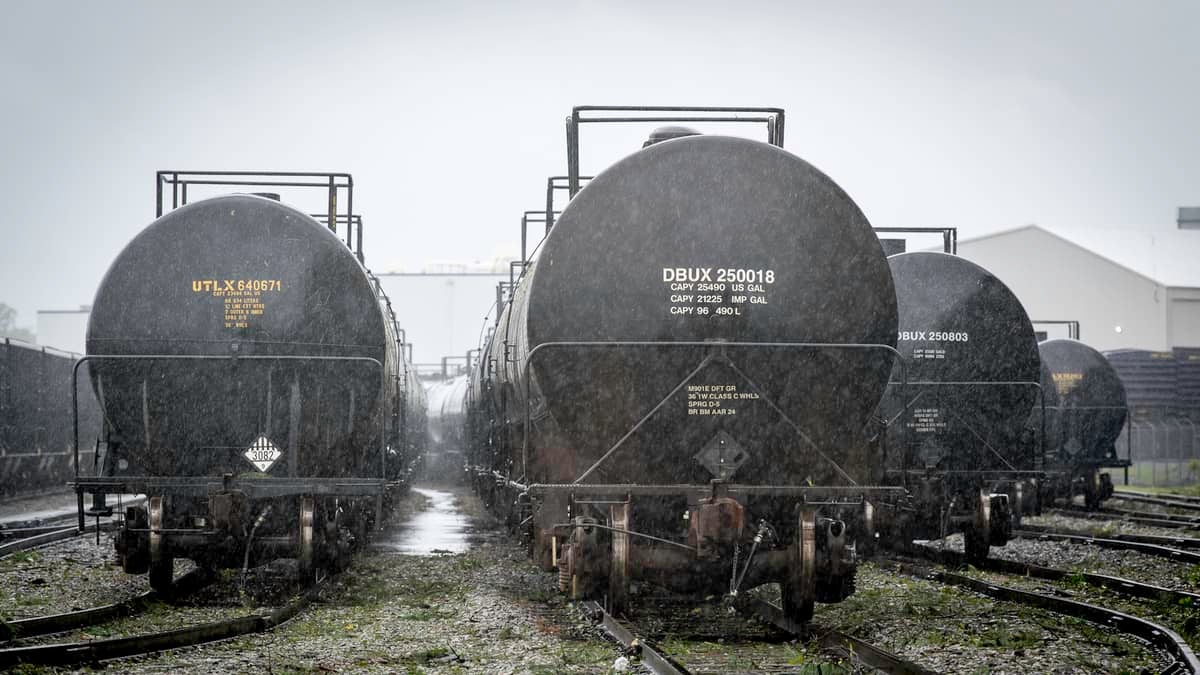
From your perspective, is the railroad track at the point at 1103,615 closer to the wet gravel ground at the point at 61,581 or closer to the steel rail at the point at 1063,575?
the steel rail at the point at 1063,575

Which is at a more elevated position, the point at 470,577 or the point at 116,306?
the point at 116,306

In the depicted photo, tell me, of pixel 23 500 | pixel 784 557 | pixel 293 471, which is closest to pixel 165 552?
pixel 293 471

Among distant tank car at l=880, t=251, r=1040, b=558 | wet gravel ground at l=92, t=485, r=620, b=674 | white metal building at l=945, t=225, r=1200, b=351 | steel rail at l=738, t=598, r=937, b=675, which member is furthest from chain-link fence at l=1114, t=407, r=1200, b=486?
steel rail at l=738, t=598, r=937, b=675

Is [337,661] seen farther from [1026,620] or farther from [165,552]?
[1026,620]

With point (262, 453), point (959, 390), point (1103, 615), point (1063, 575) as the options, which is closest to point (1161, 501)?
point (959, 390)

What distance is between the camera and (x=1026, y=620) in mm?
9836

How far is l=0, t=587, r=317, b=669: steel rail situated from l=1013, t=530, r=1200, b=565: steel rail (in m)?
10.3

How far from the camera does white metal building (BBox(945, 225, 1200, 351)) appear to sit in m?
50.9

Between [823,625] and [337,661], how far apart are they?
3.70m

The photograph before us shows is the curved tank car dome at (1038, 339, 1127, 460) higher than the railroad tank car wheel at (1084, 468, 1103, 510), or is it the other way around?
the curved tank car dome at (1038, 339, 1127, 460)

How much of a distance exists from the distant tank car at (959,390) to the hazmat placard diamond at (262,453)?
6575 millimetres

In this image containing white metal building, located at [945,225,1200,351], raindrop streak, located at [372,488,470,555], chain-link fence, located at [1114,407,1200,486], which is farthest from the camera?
white metal building, located at [945,225,1200,351]

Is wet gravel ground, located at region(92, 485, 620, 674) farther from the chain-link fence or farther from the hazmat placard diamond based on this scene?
the chain-link fence

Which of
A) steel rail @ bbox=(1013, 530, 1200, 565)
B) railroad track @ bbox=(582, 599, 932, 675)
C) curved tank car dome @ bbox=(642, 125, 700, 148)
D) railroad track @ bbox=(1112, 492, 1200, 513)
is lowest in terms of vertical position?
railroad track @ bbox=(1112, 492, 1200, 513)
